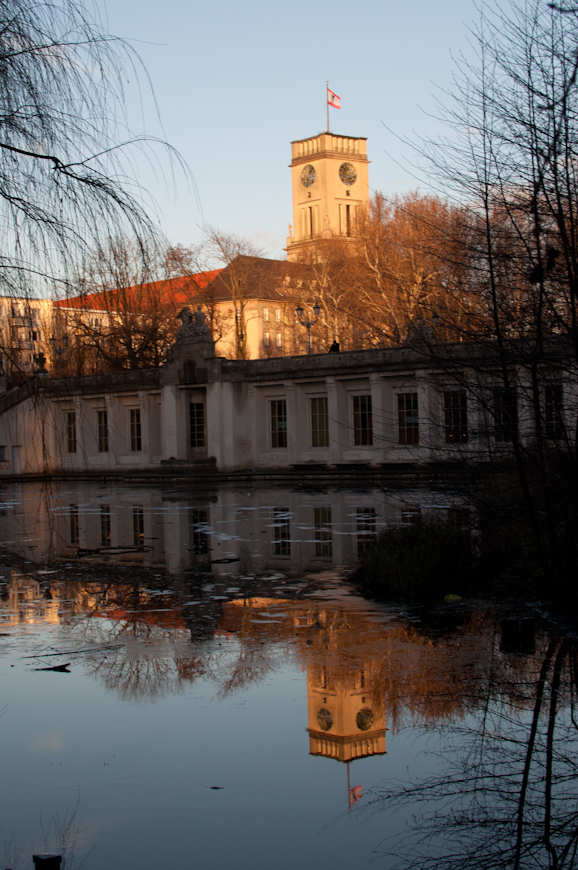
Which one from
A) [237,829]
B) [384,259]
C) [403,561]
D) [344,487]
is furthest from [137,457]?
[237,829]

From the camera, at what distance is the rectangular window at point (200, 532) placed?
14420 millimetres

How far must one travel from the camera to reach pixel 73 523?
20328 mm

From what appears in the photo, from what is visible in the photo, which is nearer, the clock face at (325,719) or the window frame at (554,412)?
the clock face at (325,719)

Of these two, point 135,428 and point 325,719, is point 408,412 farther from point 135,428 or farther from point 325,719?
point 325,719

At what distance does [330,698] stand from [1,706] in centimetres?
228

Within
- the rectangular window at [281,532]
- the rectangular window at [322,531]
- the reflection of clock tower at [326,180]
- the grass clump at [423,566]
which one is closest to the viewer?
the grass clump at [423,566]

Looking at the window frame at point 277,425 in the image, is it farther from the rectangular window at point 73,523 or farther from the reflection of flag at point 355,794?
the reflection of flag at point 355,794

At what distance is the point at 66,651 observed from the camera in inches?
311

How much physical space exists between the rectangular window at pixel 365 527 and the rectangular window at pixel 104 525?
4.44 m

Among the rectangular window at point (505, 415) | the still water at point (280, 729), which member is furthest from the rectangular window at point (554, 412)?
the still water at point (280, 729)

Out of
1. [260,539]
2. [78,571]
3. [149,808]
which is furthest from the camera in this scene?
[260,539]

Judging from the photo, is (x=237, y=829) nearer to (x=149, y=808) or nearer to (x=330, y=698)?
(x=149, y=808)

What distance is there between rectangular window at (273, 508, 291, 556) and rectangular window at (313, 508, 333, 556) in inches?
19.1

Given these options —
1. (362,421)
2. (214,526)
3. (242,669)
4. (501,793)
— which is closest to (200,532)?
(214,526)
